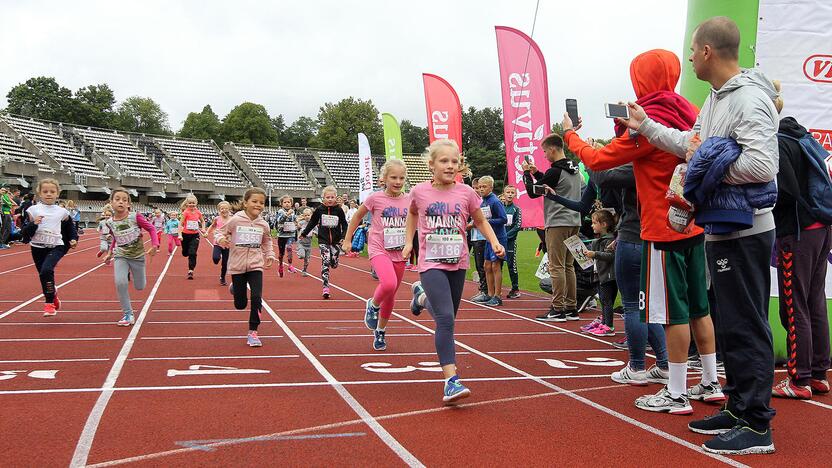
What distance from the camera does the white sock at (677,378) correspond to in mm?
4422

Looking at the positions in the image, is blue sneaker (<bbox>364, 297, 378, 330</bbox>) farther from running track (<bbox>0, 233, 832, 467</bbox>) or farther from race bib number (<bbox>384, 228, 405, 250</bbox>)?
race bib number (<bbox>384, 228, 405, 250</bbox>)

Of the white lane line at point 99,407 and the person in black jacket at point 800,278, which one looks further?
the person in black jacket at point 800,278

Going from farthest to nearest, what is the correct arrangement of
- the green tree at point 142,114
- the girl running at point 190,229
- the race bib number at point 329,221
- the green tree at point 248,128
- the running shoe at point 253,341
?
the green tree at point 142,114
the green tree at point 248,128
the girl running at point 190,229
the race bib number at point 329,221
the running shoe at point 253,341

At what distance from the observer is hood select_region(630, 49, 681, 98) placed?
174 inches

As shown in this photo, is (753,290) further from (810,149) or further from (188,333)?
(188,333)

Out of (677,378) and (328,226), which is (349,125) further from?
(677,378)

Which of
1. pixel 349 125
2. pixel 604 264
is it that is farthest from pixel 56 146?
pixel 604 264

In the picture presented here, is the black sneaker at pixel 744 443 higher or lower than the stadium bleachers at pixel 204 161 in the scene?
lower

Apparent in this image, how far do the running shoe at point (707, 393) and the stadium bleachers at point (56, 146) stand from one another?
5919 centimetres

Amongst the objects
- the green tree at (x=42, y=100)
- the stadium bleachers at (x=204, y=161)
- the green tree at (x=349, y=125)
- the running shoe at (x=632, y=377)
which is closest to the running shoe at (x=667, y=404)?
the running shoe at (x=632, y=377)

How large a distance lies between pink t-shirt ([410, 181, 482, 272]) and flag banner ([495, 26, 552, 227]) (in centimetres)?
866

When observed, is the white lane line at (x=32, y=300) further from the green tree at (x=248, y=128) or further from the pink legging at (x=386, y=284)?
the green tree at (x=248, y=128)

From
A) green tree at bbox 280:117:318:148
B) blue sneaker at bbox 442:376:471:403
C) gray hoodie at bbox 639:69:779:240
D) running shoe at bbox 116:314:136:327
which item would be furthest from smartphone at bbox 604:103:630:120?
green tree at bbox 280:117:318:148

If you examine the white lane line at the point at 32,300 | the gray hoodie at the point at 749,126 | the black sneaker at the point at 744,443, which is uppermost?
the gray hoodie at the point at 749,126
